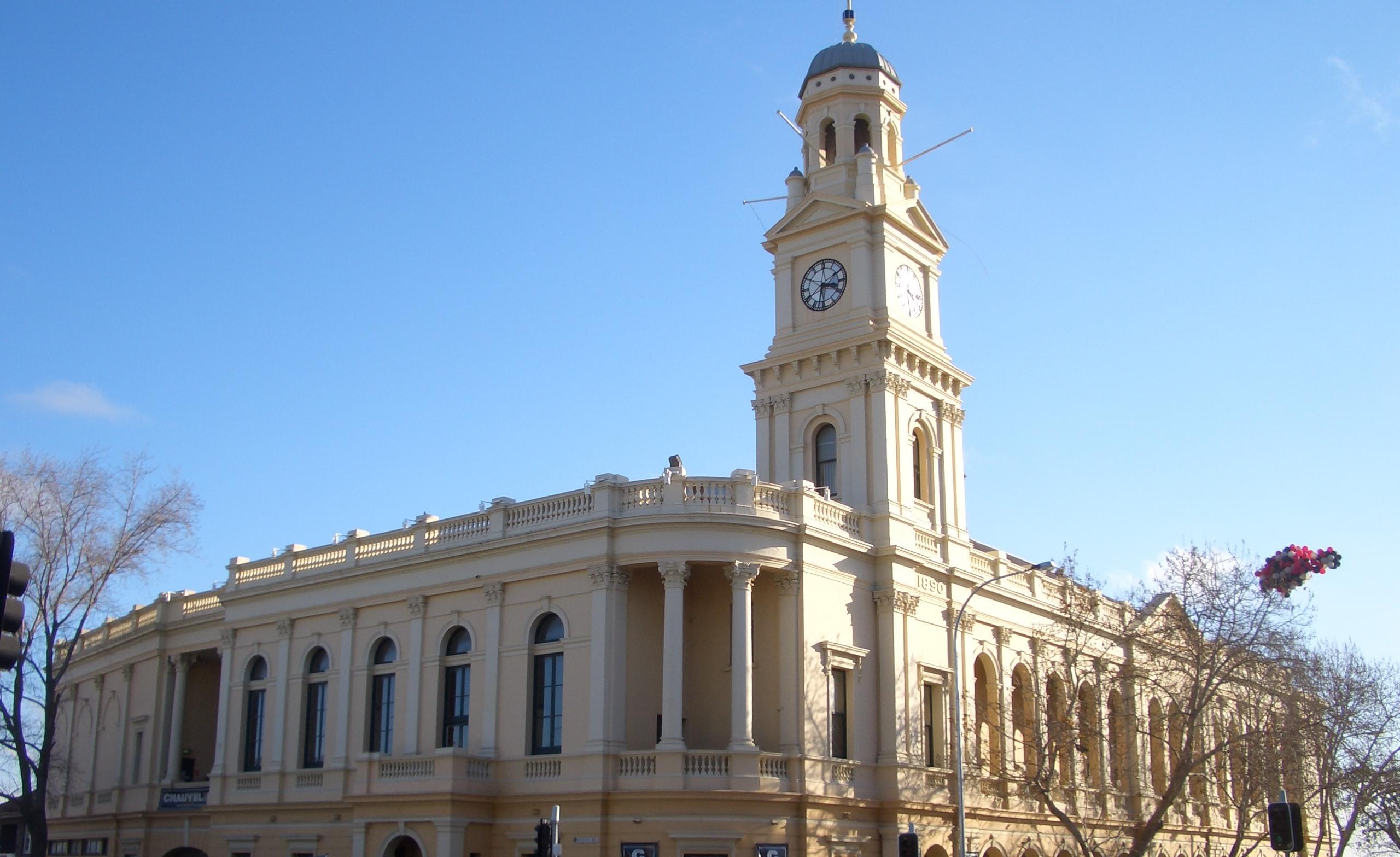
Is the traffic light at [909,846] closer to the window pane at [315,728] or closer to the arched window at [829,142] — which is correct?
the window pane at [315,728]

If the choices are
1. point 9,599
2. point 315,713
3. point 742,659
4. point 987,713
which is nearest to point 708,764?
point 742,659

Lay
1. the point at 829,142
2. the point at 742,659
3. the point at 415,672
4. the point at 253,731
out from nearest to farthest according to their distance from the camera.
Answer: the point at 742,659, the point at 415,672, the point at 253,731, the point at 829,142

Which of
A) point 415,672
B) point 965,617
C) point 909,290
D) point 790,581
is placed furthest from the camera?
point 909,290

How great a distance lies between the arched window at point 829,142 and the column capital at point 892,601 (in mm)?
14231

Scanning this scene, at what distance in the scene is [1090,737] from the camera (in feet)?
143

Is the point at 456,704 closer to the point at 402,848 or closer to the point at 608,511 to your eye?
the point at 402,848

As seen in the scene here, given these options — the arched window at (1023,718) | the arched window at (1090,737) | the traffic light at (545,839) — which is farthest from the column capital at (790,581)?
the traffic light at (545,839)

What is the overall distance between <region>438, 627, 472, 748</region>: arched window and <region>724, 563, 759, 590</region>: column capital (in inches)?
319

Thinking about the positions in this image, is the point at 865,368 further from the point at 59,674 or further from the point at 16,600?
the point at 16,600

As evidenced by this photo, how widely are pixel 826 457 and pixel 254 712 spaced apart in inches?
753

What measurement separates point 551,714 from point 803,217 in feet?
55.5

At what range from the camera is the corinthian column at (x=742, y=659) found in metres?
33.9

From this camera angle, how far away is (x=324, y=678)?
139ft

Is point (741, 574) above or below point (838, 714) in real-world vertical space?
above
